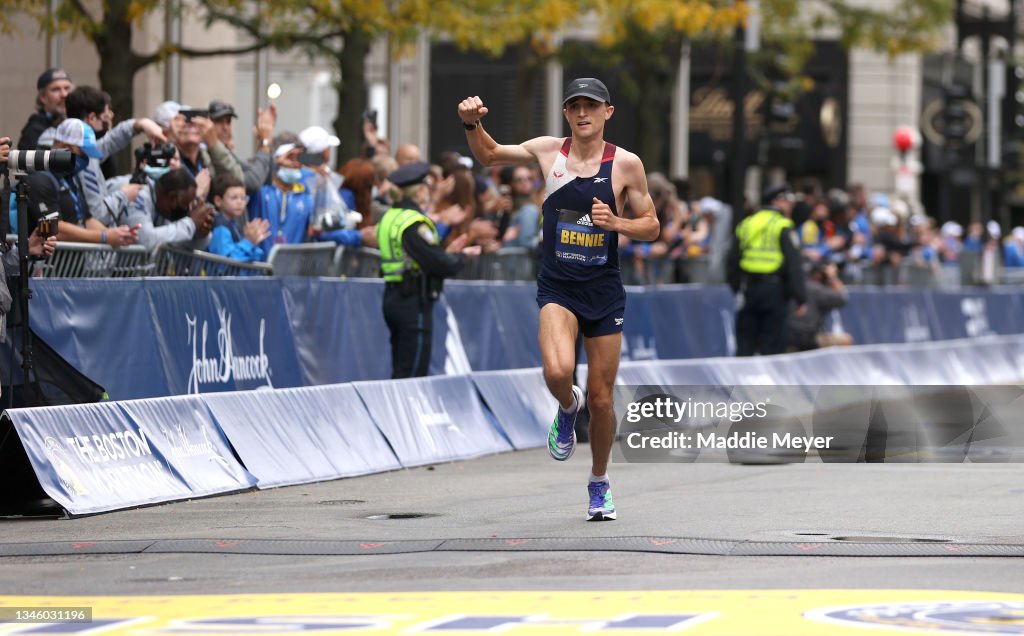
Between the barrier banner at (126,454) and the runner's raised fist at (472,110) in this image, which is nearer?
the runner's raised fist at (472,110)

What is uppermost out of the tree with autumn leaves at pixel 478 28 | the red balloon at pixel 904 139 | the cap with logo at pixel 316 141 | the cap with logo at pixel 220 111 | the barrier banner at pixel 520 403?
the tree with autumn leaves at pixel 478 28

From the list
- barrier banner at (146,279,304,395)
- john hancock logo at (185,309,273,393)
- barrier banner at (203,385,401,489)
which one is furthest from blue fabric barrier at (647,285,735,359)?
barrier banner at (203,385,401,489)

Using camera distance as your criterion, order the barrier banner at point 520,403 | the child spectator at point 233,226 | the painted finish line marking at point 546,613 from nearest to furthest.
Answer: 1. the painted finish line marking at point 546,613
2. the child spectator at point 233,226
3. the barrier banner at point 520,403

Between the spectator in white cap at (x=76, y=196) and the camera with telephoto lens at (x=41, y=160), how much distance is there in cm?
111

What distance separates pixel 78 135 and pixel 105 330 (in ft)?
4.03

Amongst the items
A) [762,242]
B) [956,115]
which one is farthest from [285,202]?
[956,115]

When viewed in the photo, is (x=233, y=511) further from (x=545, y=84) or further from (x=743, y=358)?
(x=545, y=84)

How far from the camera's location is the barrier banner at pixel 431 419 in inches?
575

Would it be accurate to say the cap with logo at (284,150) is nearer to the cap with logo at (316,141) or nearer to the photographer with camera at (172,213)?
the cap with logo at (316,141)

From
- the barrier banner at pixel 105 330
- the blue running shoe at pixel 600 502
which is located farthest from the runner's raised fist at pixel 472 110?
the barrier banner at pixel 105 330

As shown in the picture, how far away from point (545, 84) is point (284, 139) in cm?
2753

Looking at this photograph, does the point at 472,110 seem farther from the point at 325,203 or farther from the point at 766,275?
the point at 766,275

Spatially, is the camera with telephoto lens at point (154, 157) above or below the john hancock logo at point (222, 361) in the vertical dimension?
above

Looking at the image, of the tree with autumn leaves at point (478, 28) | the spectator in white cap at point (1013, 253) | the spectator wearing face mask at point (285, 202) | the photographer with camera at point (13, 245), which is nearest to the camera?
the photographer with camera at point (13, 245)
